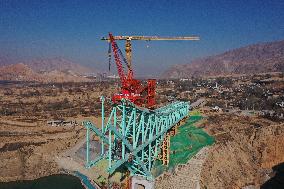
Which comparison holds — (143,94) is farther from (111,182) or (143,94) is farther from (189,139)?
(111,182)

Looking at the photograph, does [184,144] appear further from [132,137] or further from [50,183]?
[50,183]

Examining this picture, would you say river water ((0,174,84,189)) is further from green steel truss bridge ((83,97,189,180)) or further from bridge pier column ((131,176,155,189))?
bridge pier column ((131,176,155,189))

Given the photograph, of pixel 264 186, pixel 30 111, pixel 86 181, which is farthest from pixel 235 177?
pixel 30 111

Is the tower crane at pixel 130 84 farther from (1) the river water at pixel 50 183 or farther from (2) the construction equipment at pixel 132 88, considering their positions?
(1) the river water at pixel 50 183

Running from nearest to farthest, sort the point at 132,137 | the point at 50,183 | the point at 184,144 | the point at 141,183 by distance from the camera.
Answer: the point at 132,137, the point at 141,183, the point at 184,144, the point at 50,183

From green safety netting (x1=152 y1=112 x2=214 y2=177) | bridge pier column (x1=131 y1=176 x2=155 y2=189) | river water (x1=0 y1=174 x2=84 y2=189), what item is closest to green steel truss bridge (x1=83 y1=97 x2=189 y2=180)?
bridge pier column (x1=131 y1=176 x2=155 y2=189)

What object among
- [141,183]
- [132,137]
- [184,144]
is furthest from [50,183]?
[184,144]
